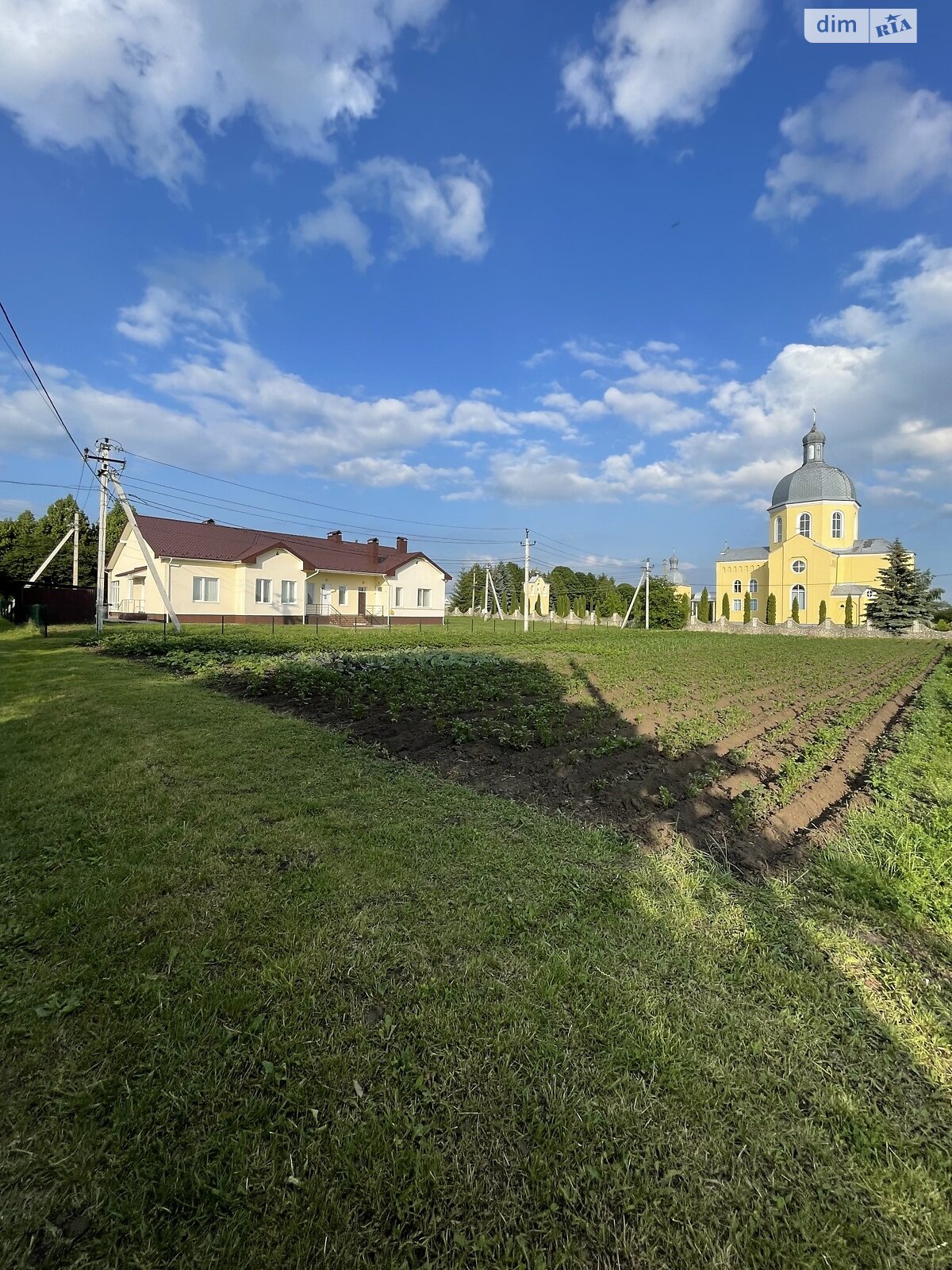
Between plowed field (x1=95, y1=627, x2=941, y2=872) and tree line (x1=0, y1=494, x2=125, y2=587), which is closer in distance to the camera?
plowed field (x1=95, y1=627, x2=941, y2=872)

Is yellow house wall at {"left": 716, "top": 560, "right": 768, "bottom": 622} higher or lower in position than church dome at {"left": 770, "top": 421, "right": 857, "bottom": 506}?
lower

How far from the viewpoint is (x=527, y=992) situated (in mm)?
2359

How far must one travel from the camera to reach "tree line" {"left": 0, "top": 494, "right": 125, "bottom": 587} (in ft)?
117

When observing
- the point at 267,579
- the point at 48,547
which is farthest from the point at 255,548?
the point at 48,547

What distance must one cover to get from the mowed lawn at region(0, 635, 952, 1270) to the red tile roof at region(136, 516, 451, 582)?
89.1 feet

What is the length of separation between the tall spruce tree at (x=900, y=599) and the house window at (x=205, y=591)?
4520 centimetres

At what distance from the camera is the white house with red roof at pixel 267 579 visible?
2794cm

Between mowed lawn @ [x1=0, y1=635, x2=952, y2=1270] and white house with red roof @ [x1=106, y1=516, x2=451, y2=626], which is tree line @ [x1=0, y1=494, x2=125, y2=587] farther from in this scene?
mowed lawn @ [x1=0, y1=635, x2=952, y2=1270]

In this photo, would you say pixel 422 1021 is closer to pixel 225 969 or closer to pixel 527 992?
pixel 527 992

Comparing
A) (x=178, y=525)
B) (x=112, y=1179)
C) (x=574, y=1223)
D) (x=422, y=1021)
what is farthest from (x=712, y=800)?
(x=178, y=525)

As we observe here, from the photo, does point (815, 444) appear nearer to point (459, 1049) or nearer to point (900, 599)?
point (900, 599)

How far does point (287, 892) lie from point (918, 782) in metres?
5.60

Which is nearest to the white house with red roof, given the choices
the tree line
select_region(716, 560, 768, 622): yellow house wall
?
the tree line

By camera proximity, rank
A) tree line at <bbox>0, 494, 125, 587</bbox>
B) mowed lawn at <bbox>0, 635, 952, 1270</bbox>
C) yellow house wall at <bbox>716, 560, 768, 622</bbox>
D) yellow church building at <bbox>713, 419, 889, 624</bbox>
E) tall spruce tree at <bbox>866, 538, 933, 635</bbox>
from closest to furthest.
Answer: mowed lawn at <bbox>0, 635, 952, 1270</bbox>, tree line at <bbox>0, 494, 125, 587</bbox>, tall spruce tree at <bbox>866, 538, 933, 635</bbox>, yellow church building at <bbox>713, 419, 889, 624</bbox>, yellow house wall at <bbox>716, 560, 768, 622</bbox>
